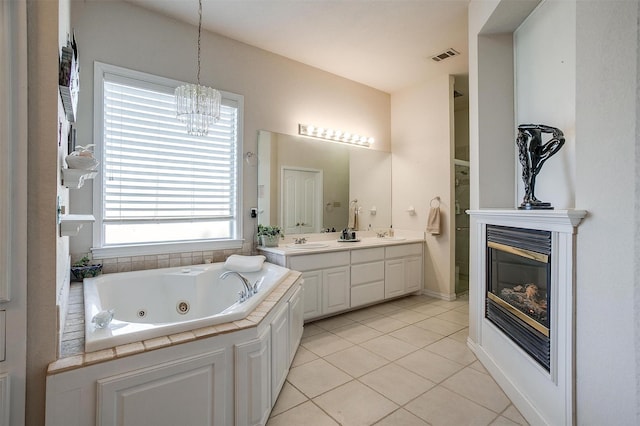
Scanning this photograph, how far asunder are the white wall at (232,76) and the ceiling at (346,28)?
14 cm

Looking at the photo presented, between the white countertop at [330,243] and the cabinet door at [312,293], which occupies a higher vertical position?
the white countertop at [330,243]

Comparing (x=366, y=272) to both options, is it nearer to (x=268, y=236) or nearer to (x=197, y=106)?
(x=268, y=236)

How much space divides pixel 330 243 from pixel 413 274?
4.09 ft

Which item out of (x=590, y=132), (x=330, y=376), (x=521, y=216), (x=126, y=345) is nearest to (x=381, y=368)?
(x=330, y=376)

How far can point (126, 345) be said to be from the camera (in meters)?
1.36

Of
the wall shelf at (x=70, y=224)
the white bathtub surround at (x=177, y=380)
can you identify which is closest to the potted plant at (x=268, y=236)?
the white bathtub surround at (x=177, y=380)

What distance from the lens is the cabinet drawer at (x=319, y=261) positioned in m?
3.06

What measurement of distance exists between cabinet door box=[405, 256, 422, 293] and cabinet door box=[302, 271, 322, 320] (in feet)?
4.58

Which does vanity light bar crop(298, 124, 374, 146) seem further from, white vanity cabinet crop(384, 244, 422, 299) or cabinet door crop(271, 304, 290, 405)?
cabinet door crop(271, 304, 290, 405)

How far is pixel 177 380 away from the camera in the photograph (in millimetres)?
1399

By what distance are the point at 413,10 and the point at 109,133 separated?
2802mm

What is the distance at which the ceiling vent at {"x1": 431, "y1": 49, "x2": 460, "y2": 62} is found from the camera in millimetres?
3477

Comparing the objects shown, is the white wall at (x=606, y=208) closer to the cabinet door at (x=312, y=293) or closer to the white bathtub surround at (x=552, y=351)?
the white bathtub surround at (x=552, y=351)

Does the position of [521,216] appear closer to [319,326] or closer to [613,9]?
[613,9]
